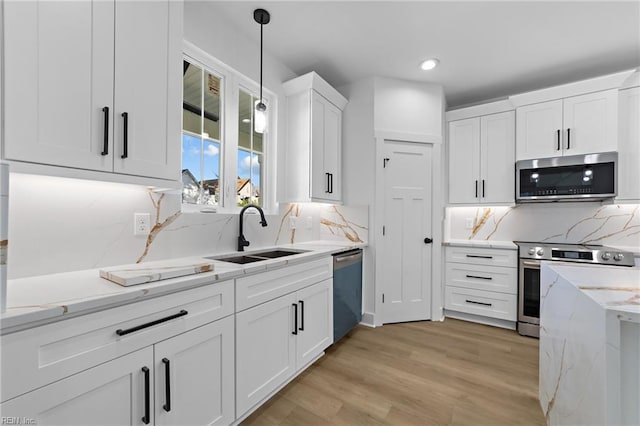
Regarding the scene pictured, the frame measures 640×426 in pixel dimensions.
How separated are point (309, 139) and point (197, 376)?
217 cm

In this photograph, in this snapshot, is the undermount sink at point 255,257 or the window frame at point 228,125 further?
the window frame at point 228,125

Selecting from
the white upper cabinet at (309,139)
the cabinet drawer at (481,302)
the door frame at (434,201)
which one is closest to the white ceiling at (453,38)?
the white upper cabinet at (309,139)

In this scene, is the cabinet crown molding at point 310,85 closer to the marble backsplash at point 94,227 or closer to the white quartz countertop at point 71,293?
the marble backsplash at point 94,227

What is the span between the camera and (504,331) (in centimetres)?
306

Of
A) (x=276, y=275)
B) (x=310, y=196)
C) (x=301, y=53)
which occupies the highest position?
(x=301, y=53)

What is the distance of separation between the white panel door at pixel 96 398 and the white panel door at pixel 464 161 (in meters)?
3.64

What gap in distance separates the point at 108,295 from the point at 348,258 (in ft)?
6.79

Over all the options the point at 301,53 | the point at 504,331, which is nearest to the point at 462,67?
the point at 301,53

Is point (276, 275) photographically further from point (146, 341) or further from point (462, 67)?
point (462, 67)

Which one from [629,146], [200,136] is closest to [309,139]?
[200,136]

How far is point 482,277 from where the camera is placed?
3262 mm

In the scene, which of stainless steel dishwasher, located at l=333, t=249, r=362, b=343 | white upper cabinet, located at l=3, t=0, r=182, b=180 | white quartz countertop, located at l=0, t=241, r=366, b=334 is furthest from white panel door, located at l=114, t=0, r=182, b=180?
stainless steel dishwasher, located at l=333, t=249, r=362, b=343

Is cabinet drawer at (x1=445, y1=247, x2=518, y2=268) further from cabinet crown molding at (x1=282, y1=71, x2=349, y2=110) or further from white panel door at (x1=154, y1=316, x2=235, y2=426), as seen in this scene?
white panel door at (x1=154, y1=316, x2=235, y2=426)

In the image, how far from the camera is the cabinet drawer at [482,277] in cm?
310
